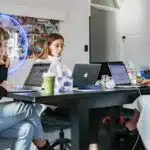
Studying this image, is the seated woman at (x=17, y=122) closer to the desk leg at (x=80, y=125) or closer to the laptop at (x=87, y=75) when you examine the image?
the desk leg at (x=80, y=125)

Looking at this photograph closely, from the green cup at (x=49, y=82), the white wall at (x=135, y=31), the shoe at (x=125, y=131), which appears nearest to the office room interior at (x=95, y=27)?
the white wall at (x=135, y=31)

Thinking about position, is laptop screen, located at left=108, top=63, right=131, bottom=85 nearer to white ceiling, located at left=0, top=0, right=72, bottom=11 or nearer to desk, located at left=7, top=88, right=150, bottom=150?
desk, located at left=7, top=88, right=150, bottom=150

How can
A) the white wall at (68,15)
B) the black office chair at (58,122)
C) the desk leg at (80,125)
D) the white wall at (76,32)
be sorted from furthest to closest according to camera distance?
the white wall at (76,32) → the white wall at (68,15) → the black office chair at (58,122) → the desk leg at (80,125)

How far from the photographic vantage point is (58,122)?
2910 mm

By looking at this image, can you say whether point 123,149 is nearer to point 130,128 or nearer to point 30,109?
point 130,128

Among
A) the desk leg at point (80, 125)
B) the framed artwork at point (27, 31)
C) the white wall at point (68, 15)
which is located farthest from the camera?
the white wall at point (68, 15)

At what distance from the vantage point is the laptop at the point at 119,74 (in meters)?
2.77

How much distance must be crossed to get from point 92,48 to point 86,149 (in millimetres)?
3649

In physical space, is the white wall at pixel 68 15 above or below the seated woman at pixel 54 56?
above

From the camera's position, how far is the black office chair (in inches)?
115

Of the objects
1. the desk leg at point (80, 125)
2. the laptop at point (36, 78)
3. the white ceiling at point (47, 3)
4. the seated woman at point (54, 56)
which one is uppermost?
the white ceiling at point (47, 3)

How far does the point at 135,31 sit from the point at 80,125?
12.8 feet

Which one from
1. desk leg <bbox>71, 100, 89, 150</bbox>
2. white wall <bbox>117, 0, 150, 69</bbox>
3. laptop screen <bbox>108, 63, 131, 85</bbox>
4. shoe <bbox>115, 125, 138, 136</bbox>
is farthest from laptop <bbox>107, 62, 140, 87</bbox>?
white wall <bbox>117, 0, 150, 69</bbox>

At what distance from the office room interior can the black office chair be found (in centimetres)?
110
